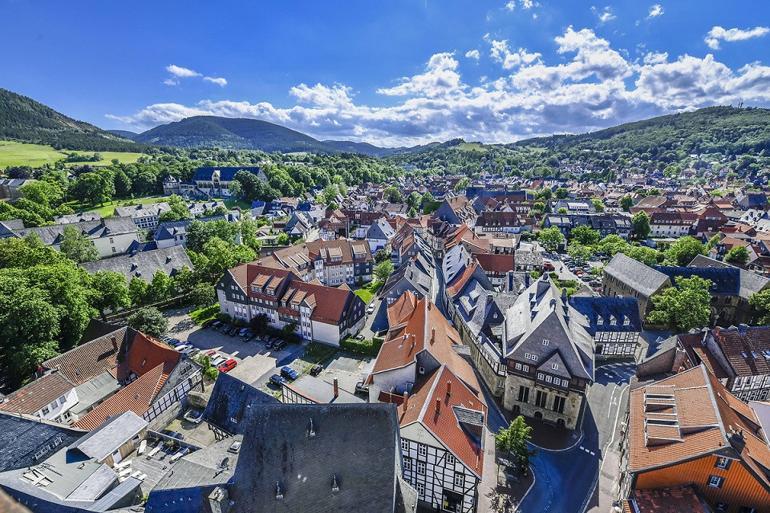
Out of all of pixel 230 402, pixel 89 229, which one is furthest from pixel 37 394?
pixel 89 229

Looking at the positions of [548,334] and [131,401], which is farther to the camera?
[548,334]

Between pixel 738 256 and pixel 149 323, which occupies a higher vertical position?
pixel 738 256

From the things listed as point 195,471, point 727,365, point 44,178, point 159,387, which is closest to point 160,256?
point 159,387

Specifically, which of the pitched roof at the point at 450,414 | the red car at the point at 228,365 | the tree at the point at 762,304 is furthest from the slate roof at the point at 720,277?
the red car at the point at 228,365

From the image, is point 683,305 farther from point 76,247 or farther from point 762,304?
point 76,247

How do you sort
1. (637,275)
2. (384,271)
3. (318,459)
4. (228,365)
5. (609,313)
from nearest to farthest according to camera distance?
1. (318,459)
2. (228,365)
3. (609,313)
4. (637,275)
5. (384,271)

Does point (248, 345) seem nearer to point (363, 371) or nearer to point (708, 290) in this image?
point (363, 371)

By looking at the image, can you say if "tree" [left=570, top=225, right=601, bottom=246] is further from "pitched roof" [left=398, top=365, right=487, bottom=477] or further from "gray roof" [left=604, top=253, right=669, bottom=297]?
"pitched roof" [left=398, top=365, right=487, bottom=477]

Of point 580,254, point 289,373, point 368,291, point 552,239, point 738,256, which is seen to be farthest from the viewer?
point 552,239

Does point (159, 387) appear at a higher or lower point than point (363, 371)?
higher
